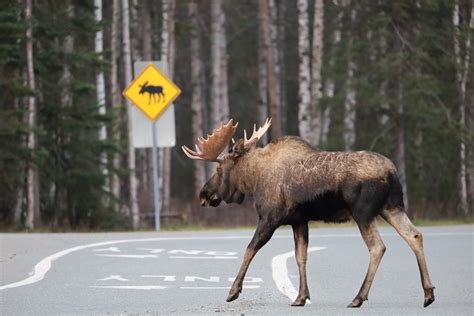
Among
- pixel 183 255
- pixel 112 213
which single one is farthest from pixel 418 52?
pixel 183 255

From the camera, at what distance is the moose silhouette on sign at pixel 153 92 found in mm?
26984

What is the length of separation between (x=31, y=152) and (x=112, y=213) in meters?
3.55

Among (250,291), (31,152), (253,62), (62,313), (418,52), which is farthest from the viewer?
(253,62)

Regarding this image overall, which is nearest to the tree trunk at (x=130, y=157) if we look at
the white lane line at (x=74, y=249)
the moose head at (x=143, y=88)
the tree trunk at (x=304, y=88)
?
the tree trunk at (x=304, y=88)

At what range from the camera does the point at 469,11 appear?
36281mm

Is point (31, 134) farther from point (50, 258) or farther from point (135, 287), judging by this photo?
point (135, 287)

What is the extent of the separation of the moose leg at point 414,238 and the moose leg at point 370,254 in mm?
200

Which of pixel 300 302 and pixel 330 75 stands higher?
pixel 330 75

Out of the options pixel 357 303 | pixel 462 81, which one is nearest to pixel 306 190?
pixel 357 303

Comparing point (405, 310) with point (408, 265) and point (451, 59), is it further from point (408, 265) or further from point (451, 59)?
point (451, 59)

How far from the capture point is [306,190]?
40.3 feet

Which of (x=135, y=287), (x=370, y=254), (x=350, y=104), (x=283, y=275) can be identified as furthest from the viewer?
(x=350, y=104)

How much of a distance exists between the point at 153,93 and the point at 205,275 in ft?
39.1

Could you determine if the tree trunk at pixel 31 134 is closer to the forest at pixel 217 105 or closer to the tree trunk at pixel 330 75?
the forest at pixel 217 105
